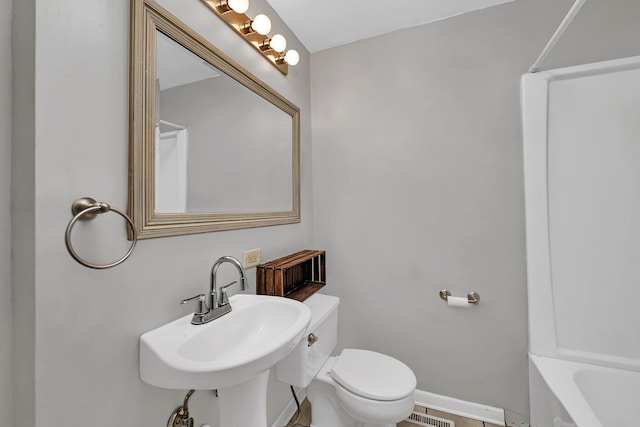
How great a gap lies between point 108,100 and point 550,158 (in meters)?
1.79

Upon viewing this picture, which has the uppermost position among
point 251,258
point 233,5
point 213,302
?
point 233,5

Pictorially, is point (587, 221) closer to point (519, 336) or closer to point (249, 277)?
point (519, 336)

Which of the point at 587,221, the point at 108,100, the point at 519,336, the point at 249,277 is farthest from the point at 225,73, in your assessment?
the point at 519,336

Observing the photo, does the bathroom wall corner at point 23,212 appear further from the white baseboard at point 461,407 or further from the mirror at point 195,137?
the white baseboard at point 461,407

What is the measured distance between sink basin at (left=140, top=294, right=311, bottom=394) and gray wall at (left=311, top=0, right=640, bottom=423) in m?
0.85

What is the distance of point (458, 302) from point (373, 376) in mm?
631

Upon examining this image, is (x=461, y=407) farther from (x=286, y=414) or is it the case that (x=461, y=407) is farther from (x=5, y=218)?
(x=5, y=218)

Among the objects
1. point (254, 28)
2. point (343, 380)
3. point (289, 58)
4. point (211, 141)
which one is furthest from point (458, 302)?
point (254, 28)

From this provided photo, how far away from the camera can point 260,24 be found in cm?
129

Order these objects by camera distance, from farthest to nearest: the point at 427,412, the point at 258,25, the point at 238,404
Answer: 1. the point at 427,412
2. the point at 258,25
3. the point at 238,404

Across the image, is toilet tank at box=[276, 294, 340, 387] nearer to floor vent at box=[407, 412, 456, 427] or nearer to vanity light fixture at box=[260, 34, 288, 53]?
floor vent at box=[407, 412, 456, 427]

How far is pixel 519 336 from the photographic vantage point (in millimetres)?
1523

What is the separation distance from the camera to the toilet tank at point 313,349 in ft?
4.04

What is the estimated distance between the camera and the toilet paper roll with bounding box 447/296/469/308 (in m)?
1.58
